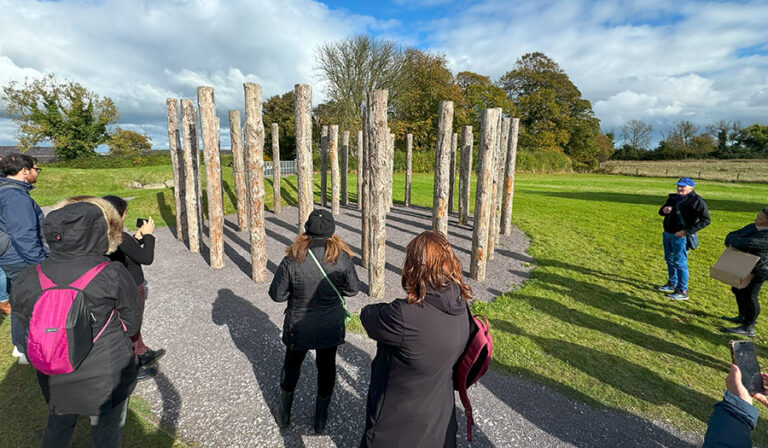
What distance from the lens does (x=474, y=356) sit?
7.37 ft

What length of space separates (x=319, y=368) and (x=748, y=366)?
10.2 ft

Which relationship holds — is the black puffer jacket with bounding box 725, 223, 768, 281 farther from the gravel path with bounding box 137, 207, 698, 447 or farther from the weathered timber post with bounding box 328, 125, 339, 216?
the weathered timber post with bounding box 328, 125, 339, 216

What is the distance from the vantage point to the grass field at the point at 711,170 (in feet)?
→ 117

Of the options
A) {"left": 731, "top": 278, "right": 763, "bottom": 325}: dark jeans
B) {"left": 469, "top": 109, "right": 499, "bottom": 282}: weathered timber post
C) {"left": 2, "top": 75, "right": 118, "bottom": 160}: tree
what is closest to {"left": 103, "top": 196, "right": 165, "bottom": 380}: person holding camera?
{"left": 469, "top": 109, "right": 499, "bottom": 282}: weathered timber post

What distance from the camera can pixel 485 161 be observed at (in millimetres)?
7250

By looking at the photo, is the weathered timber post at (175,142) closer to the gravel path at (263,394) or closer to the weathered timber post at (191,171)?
the weathered timber post at (191,171)

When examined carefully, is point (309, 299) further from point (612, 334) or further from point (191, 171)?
point (191, 171)

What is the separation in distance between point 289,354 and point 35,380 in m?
3.26

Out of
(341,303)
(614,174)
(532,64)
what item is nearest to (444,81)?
(532,64)

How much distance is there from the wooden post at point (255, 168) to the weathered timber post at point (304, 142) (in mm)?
709

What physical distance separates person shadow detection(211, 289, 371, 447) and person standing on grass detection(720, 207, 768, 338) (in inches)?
223

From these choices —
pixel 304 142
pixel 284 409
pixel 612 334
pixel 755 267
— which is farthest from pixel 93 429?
pixel 755 267

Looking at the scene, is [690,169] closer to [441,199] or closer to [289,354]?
[441,199]

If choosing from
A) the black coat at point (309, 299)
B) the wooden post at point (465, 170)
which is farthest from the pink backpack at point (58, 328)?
Answer: the wooden post at point (465, 170)
